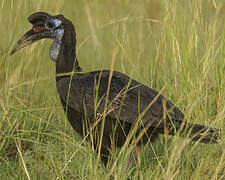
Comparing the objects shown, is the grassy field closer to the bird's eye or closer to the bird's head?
the bird's head

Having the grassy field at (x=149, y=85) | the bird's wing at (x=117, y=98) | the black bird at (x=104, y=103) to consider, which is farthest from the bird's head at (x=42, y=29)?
the bird's wing at (x=117, y=98)

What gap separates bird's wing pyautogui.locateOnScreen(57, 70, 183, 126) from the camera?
3805 mm

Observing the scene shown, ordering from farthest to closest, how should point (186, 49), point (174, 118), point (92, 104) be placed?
point (186, 49)
point (92, 104)
point (174, 118)

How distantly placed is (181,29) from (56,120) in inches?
53.5

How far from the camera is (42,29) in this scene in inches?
180

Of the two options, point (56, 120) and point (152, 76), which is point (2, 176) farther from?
point (152, 76)

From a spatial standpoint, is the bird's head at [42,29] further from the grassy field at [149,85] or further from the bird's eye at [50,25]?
the grassy field at [149,85]

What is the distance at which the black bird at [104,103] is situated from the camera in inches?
147

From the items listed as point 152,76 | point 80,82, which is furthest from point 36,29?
point 152,76

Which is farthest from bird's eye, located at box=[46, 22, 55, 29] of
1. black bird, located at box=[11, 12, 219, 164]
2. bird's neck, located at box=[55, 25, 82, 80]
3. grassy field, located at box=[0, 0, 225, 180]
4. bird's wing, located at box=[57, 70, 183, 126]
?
bird's wing, located at box=[57, 70, 183, 126]

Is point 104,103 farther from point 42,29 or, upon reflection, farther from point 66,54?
point 42,29

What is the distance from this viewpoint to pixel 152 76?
4613 mm

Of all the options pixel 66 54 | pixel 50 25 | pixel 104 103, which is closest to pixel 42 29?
pixel 50 25

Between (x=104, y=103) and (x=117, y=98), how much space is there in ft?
0.41
